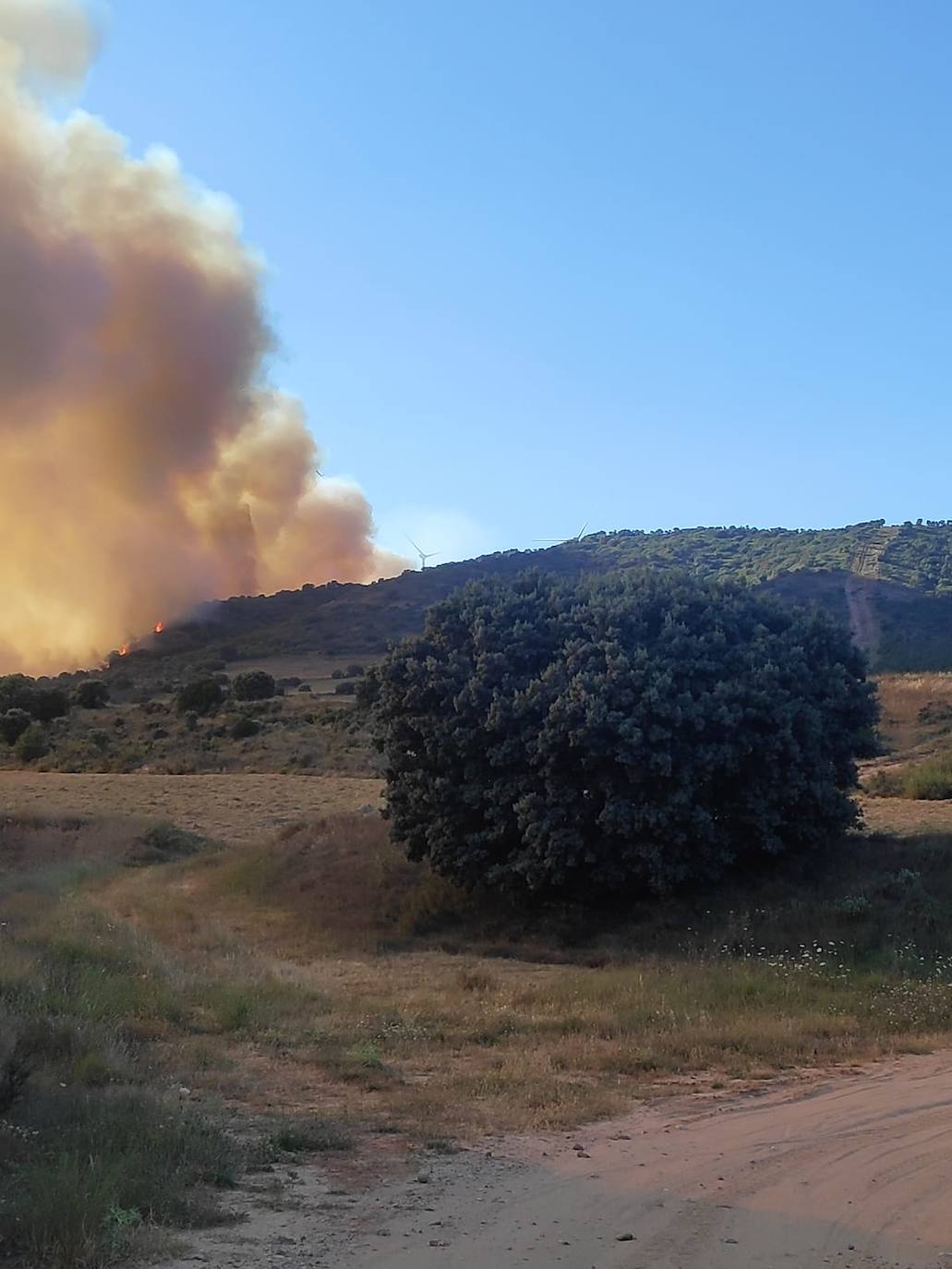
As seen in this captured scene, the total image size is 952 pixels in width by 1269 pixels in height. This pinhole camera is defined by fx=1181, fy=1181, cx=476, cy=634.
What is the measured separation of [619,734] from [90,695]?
47.3 meters

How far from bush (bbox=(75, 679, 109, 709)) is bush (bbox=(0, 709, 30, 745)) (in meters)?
5.79

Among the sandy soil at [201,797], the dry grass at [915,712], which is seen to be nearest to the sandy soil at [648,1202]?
the sandy soil at [201,797]

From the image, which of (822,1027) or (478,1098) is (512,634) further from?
(478,1098)

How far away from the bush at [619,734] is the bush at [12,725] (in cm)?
3676

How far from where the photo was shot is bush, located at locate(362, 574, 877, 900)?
15008 millimetres

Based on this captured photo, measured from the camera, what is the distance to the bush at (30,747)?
4600 cm

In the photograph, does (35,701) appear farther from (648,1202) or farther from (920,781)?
(648,1202)

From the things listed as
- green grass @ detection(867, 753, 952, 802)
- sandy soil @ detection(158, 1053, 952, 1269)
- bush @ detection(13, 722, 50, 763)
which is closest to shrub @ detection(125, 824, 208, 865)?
green grass @ detection(867, 753, 952, 802)

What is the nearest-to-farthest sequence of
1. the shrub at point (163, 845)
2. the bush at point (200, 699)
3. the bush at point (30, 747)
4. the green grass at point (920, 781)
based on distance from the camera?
the green grass at point (920, 781) → the shrub at point (163, 845) → the bush at point (30, 747) → the bush at point (200, 699)

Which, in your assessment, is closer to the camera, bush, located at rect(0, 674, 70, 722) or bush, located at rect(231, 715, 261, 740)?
bush, located at rect(231, 715, 261, 740)

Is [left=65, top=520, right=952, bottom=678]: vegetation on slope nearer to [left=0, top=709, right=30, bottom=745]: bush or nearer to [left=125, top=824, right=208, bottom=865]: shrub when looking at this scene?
[left=0, top=709, right=30, bottom=745]: bush

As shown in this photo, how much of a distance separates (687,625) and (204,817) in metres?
18.0

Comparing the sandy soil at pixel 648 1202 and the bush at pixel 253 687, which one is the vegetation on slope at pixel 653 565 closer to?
the bush at pixel 253 687

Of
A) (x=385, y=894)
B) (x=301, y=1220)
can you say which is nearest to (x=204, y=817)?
(x=385, y=894)
